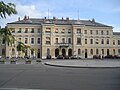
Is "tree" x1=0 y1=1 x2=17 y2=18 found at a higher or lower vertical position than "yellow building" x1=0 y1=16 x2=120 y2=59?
lower

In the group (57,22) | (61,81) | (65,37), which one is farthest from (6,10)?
(57,22)

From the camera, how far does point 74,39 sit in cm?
8250

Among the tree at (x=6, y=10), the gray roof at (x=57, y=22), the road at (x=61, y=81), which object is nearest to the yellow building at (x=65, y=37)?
the gray roof at (x=57, y=22)

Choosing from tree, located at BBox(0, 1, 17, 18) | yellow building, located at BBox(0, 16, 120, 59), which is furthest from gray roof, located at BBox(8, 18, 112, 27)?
tree, located at BBox(0, 1, 17, 18)

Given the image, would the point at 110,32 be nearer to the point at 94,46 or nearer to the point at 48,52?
the point at 94,46

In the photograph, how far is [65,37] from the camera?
8400 cm

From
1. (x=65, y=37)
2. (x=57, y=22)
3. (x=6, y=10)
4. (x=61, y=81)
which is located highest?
(x=57, y=22)

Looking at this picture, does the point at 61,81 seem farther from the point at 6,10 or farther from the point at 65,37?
the point at 65,37

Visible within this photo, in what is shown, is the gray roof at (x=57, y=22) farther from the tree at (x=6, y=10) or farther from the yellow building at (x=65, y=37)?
the tree at (x=6, y=10)

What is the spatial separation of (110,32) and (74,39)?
15.4 m

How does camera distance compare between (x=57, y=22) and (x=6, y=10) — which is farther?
(x=57, y=22)

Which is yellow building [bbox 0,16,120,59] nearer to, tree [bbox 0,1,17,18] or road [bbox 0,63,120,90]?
road [bbox 0,63,120,90]

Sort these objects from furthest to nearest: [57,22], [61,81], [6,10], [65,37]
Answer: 1. [57,22]
2. [65,37]
3. [61,81]
4. [6,10]

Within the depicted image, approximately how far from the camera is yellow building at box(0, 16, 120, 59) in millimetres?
81000
